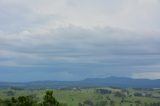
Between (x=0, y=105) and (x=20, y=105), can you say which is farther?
(x=0, y=105)

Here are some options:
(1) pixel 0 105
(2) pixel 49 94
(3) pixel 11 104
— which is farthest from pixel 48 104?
(1) pixel 0 105

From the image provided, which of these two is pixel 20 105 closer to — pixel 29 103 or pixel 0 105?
pixel 29 103

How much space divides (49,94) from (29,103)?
29.4 feet

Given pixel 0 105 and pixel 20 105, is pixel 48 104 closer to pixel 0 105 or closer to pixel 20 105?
pixel 20 105

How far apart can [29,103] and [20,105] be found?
436 cm

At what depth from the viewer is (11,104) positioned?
516 ft

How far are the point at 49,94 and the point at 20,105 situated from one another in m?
13.0

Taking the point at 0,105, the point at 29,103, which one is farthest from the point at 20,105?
the point at 0,105

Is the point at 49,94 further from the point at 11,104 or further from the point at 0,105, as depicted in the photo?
the point at 0,105

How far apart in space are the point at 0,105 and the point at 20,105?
33.5m

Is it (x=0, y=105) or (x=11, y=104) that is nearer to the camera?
(x=11, y=104)

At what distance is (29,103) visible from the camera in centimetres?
15300

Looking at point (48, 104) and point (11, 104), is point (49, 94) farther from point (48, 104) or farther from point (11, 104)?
point (11, 104)
